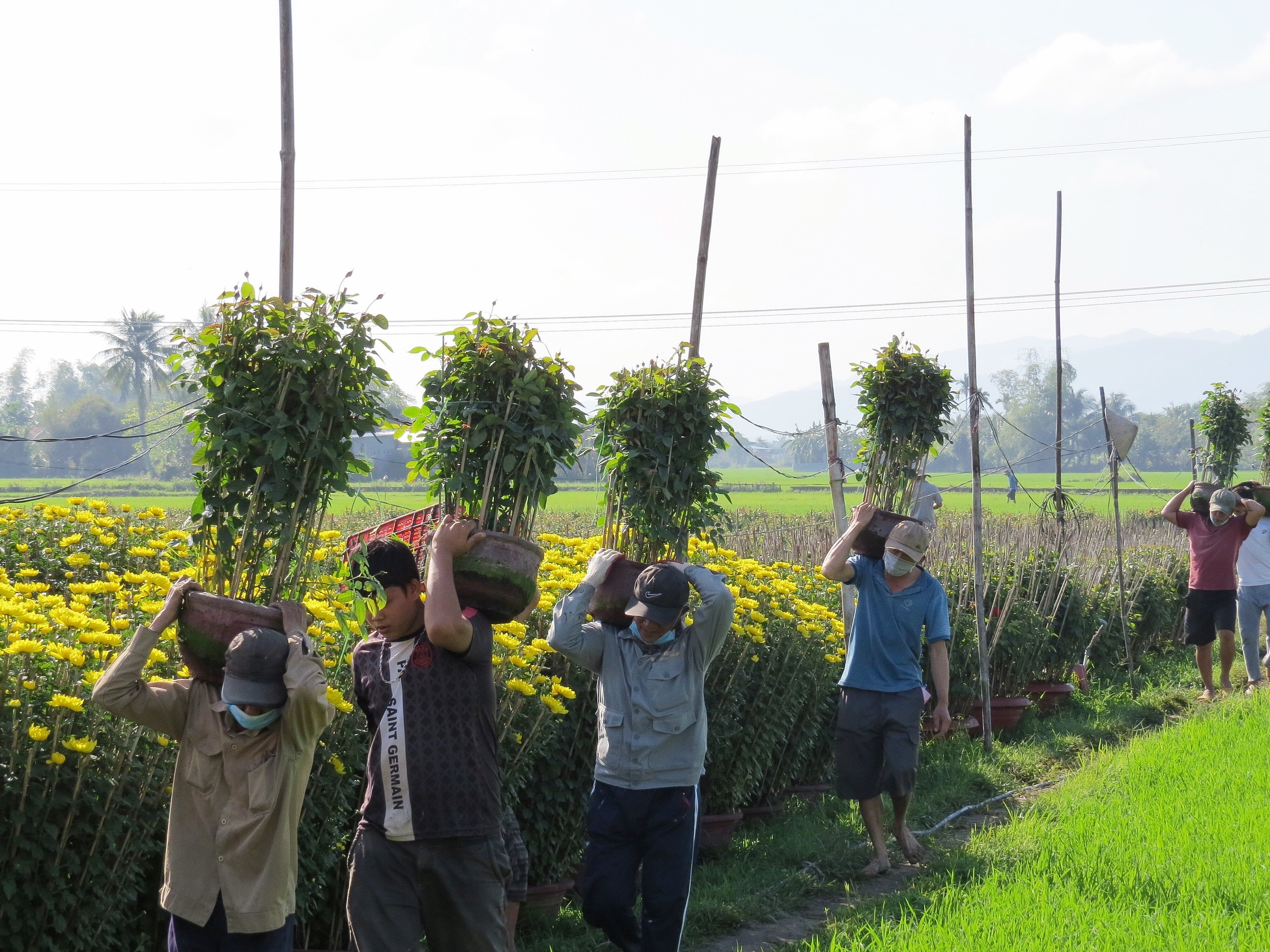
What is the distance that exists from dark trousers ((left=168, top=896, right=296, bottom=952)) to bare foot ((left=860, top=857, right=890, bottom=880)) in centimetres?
423

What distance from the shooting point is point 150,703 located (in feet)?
12.4

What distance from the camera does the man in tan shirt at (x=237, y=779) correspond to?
360cm

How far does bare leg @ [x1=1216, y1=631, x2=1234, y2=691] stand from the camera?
40.8ft

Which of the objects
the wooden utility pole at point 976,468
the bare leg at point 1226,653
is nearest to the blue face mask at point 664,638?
the wooden utility pole at point 976,468

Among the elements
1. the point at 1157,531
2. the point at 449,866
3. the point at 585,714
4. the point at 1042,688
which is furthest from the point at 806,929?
the point at 1157,531

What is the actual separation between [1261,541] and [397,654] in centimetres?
1107

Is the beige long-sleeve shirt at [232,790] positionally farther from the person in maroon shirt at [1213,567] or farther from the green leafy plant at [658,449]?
the person in maroon shirt at [1213,567]

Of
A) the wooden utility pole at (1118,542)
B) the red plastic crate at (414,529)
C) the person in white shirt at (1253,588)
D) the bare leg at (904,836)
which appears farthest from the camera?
the wooden utility pole at (1118,542)

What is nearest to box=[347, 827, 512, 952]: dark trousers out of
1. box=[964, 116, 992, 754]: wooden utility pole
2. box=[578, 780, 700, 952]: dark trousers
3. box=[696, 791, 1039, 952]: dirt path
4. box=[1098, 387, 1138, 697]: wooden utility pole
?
box=[578, 780, 700, 952]: dark trousers

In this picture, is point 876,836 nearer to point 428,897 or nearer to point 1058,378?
point 428,897

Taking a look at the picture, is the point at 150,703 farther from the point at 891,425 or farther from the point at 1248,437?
the point at 1248,437

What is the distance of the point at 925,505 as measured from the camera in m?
8.08

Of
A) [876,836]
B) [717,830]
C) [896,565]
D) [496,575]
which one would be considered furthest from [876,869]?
[496,575]

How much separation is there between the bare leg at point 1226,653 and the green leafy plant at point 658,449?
350 inches
